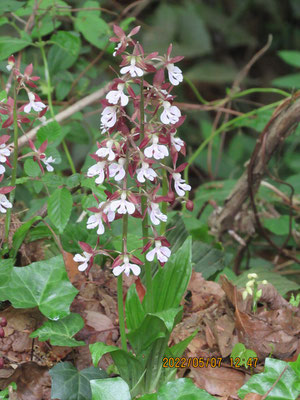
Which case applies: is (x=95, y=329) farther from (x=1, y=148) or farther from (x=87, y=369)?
(x=1, y=148)

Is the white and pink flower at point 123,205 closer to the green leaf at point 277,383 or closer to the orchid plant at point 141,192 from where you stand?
the orchid plant at point 141,192

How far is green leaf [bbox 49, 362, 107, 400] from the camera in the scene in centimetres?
138

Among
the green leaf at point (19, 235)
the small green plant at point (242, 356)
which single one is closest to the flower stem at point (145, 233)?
the small green plant at point (242, 356)

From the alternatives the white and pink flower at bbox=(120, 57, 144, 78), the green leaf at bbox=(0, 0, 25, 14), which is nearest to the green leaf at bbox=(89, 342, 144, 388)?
the white and pink flower at bbox=(120, 57, 144, 78)

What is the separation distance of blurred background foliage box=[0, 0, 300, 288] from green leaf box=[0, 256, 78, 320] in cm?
23

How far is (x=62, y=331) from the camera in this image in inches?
58.3

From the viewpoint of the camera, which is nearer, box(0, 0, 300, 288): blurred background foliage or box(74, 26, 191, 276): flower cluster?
box(74, 26, 191, 276): flower cluster

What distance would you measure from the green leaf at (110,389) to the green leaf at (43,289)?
24 cm

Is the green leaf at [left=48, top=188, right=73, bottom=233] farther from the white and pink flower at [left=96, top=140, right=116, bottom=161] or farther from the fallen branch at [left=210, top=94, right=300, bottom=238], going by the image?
the fallen branch at [left=210, top=94, right=300, bottom=238]

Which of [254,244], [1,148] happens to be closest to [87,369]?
[1,148]

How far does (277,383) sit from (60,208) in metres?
0.76

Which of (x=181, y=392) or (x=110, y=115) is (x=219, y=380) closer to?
(x=181, y=392)

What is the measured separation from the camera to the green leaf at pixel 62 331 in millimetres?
1436

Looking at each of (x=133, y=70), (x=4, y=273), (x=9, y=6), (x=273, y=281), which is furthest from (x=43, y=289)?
(x=9, y=6)
